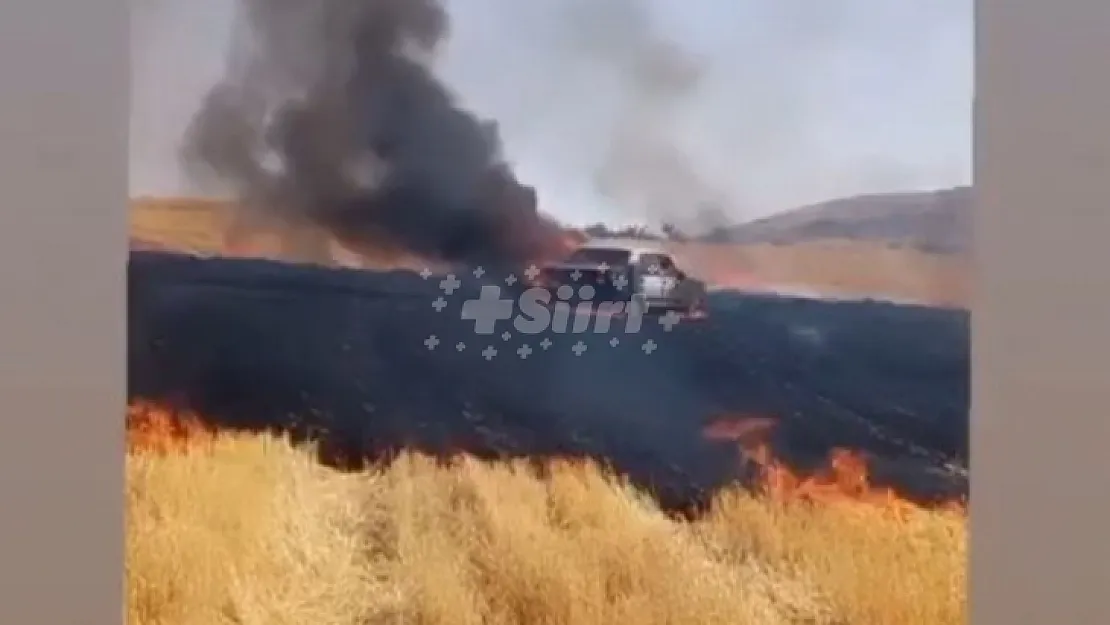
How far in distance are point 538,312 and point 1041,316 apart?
566mm

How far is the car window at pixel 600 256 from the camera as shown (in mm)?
1371

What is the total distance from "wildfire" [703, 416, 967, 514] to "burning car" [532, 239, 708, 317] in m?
0.14

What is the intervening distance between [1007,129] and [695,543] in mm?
591

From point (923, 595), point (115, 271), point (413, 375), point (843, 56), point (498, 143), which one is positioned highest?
point (843, 56)

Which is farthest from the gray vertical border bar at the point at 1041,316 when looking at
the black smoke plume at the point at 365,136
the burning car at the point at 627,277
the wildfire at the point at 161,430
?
the wildfire at the point at 161,430

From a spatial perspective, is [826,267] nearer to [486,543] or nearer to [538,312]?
[538,312]

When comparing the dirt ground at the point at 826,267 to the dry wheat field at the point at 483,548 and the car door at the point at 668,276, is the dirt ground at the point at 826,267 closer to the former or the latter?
the car door at the point at 668,276

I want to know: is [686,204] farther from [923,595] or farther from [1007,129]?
[923,595]

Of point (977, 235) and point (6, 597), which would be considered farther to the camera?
A: point (977, 235)

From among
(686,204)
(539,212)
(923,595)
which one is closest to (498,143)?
(539,212)

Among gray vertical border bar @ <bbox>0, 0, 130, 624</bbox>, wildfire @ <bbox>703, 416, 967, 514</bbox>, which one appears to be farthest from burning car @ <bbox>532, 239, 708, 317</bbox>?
gray vertical border bar @ <bbox>0, 0, 130, 624</bbox>

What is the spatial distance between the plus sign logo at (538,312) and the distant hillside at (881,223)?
13cm

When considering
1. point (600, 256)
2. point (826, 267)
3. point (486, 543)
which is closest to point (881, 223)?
point (826, 267)

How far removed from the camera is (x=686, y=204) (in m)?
1.38
